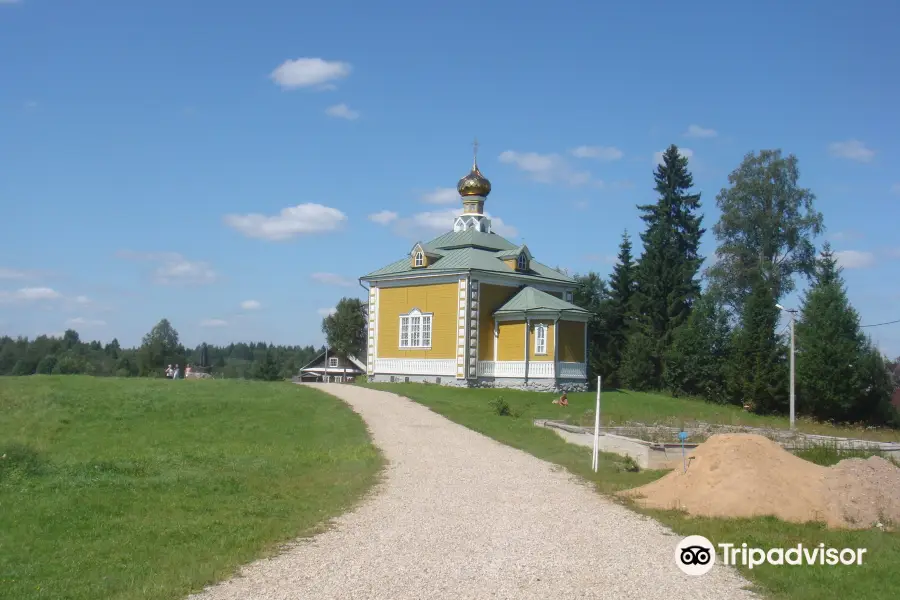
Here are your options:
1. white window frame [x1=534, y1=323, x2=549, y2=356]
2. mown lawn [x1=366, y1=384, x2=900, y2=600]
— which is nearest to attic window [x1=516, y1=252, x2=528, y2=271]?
white window frame [x1=534, y1=323, x2=549, y2=356]

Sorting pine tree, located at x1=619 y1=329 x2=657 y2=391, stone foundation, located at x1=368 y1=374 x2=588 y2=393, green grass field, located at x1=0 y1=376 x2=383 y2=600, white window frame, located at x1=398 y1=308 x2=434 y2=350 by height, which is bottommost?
green grass field, located at x1=0 y1=376 x2=383 y2=600

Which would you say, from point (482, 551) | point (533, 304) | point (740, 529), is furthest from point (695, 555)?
point (533, 304)

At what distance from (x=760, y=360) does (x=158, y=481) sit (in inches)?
1147

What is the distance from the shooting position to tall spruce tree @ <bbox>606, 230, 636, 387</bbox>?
47250 millimetres

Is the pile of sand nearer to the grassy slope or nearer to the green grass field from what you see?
the green grass field

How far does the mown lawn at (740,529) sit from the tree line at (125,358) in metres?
25.7

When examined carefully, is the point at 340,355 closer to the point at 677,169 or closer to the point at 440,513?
the point at 677,169

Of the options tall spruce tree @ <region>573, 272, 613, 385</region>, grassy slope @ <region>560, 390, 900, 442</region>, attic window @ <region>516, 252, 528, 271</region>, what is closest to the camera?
grassy slope @ <region>560, 390, 900, 442</region>

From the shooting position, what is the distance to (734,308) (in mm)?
46250

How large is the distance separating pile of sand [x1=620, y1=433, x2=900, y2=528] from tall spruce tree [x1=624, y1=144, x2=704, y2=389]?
31509mm

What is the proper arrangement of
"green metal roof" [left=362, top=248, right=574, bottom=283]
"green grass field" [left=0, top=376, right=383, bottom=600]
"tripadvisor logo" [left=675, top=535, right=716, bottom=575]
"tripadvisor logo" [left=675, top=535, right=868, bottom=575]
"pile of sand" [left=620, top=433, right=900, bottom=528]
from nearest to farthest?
1. "tripadvisor logo" [left=675, top=535, right=716, bottom=575]
2. "green grass field" [left=0, top=376, right=383, bottom=600]
3. "tripadvisor logo" [left=675, top=535, right=868, bottom=575]
4. "pile of sand" [left=620, top=433, right=900, bottom=528]
5. "green metal roof" [left=362, top=248, right=574, bottom=283]

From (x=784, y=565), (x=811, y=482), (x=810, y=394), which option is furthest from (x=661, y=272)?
(x=784, y=565)

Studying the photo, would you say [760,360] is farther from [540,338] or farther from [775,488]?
[775,488]

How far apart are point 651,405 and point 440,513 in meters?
24.3
